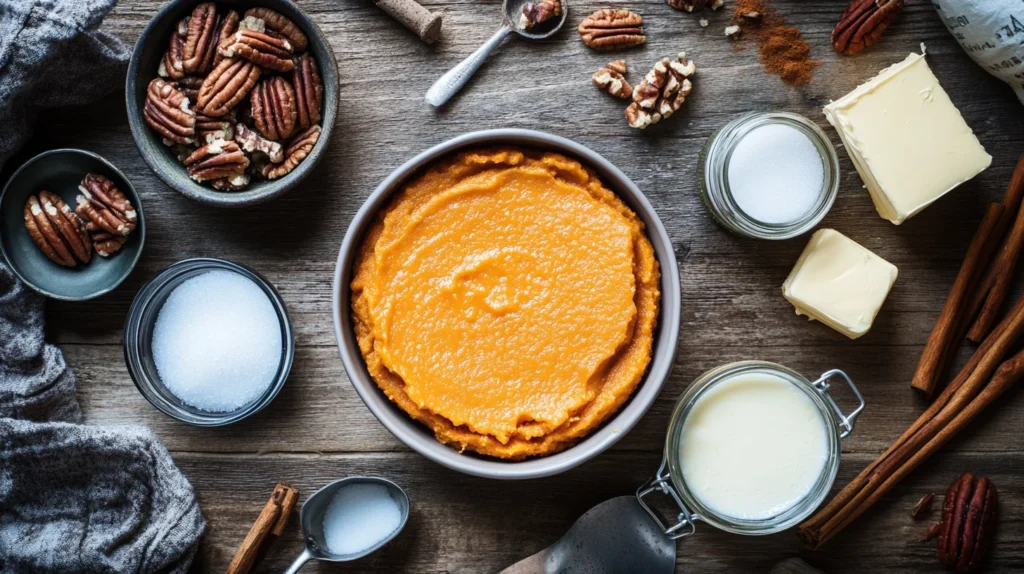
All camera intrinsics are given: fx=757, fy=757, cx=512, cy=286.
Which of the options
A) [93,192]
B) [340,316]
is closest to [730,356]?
[340,316]

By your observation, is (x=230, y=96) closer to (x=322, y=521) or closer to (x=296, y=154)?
(x=296, y=154)

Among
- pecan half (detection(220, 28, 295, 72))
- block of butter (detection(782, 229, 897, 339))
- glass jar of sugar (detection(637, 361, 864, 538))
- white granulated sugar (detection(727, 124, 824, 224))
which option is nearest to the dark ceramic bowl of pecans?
pecan half (detection(220, 28, 295, 72))

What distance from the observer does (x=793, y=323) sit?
1997 mm

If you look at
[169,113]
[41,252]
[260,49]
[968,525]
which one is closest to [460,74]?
[260,49]

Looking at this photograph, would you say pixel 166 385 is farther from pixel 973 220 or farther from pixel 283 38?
pixel 973 220

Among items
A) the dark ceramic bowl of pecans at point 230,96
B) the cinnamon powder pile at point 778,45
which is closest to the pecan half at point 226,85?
the dark ceramic bowl of pecans at point 230,96

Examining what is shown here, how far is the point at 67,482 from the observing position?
1956 millimetres

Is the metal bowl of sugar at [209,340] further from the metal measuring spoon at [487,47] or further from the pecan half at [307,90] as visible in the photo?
the metal measuring spoon at [487,47]

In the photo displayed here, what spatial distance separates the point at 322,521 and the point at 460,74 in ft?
3.96

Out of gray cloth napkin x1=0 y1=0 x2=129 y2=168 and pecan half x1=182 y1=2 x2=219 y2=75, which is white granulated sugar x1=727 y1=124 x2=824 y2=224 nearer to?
pecan half x1=182 y1=2 x2=219 y2=75

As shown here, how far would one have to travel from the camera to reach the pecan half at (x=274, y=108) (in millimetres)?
1835

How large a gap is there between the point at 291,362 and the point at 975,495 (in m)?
1.79

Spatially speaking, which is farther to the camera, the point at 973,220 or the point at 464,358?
the point at 973,220

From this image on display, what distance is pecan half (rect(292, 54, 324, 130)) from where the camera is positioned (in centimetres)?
185
